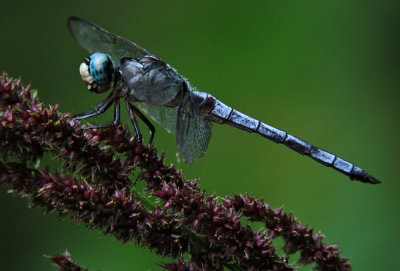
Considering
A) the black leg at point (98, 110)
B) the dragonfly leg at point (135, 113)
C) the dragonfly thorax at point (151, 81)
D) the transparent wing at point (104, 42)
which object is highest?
the transparent wing at point (104, 42)

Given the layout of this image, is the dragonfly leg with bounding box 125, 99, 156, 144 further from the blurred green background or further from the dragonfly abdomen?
the blurred green background

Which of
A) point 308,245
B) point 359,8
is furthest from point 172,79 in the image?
point 359,8

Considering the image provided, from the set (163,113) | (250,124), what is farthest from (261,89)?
(163,113)

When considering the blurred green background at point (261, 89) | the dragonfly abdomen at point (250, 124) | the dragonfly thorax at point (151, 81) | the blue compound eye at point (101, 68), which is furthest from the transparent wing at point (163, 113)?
the blurred green background at point (261, 89)

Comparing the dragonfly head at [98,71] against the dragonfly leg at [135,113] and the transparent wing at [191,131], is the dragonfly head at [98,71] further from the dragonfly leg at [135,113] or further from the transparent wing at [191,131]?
the transparent wing at [191,131]

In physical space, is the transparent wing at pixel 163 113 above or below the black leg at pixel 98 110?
above

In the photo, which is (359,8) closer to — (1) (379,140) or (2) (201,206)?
(1) (379,140)
